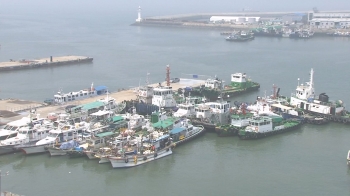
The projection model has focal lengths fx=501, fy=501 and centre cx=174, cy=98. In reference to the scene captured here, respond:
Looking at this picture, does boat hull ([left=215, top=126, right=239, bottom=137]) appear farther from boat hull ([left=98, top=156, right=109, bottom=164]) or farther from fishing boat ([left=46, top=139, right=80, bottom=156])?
fishing boat ([left=46, top=139, right=80, bottom=156])

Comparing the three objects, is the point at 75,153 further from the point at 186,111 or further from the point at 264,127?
the point at 264,127

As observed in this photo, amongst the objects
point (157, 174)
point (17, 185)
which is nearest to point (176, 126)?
point (157, 174)

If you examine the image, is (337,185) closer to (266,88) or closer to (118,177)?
(118,177)

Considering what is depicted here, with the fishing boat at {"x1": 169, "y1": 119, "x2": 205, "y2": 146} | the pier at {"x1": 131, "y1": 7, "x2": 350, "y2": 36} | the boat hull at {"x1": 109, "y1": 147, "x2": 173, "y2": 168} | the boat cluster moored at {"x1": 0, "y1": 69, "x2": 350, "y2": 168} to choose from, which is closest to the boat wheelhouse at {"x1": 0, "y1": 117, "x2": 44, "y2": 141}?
the boat cluster moored at {"x1": 0, "y1": 69, "x2": 350, "y2": 168}

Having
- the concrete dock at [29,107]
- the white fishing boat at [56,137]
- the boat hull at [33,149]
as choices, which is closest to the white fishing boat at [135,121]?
the white fishing boat at [56,137]

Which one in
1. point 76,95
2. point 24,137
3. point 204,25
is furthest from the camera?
point 204,25

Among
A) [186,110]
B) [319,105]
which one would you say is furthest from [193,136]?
[319,105]
